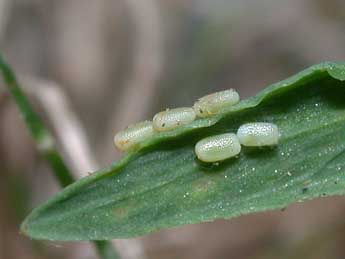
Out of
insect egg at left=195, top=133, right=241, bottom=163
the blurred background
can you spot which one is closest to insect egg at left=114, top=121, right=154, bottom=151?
insect egg at left=195, top=133, right=241, bottom=163

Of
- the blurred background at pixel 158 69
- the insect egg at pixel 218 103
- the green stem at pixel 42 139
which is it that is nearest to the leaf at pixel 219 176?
the insect egg at pixel 218 103

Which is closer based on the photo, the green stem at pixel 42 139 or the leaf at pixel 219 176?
the leaf at pixel 219 176

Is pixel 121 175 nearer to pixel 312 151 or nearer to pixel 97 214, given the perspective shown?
pixel 97 214

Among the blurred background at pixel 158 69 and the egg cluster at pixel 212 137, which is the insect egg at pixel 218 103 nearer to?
the egg cluster at pixel 212 137

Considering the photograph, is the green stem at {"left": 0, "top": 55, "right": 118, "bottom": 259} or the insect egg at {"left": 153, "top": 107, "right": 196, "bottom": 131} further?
the green stem at {"left": 0, "top": 55, "right": 118, "bottom": 259}

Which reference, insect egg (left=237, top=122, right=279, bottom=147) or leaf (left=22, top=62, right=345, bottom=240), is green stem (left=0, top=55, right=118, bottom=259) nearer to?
leaf (left=22, top=62, right=345, bottom=240)

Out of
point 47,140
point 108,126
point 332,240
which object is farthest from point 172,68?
point 47,140
